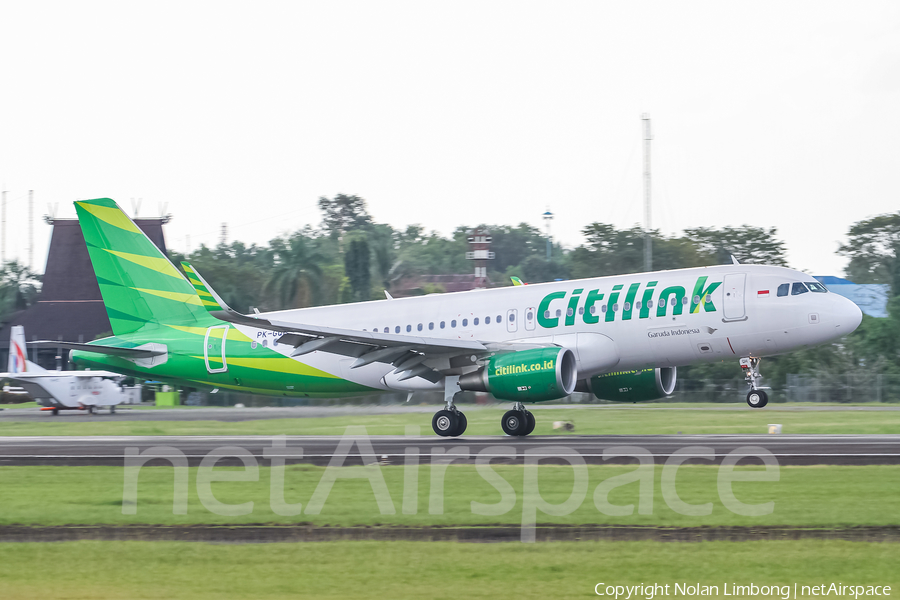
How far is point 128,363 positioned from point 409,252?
97448 mm

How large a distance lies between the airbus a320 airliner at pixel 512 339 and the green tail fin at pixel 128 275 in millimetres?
473

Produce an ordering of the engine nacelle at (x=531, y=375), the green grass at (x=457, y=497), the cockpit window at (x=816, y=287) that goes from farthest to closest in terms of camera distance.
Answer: the cockpit window at (x=816, y=287), the engine nacelle at (x=531, y=375), the green grass at (x=457, y=497)

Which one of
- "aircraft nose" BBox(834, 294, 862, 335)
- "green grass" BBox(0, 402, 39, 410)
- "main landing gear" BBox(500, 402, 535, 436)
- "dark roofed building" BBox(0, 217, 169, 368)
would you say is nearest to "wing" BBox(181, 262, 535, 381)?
"main landing gear" BBox(500, 402, 535, 436)

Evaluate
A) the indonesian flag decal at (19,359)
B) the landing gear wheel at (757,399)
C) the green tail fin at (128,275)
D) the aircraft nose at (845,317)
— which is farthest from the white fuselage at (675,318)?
the indonesian flag decal at (19,359)

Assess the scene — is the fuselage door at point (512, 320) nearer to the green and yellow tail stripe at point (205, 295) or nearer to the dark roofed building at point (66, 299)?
the green and yellow tail stripe at point (205, 295)

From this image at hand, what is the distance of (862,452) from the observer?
18.8 meters

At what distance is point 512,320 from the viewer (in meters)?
25.1

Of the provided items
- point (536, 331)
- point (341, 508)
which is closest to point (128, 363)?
point (536, 331)

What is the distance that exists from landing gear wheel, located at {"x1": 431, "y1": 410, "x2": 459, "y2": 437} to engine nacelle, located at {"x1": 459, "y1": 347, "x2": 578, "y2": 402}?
1.35 meters

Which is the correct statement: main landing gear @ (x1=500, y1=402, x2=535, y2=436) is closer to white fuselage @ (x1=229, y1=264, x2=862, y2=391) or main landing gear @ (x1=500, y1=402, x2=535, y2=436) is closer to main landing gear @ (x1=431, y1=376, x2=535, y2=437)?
main landing gear @ (x1=431, y1=376, x2=535, y2=437)

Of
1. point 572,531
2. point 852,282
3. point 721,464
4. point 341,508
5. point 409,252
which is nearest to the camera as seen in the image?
point 572,531

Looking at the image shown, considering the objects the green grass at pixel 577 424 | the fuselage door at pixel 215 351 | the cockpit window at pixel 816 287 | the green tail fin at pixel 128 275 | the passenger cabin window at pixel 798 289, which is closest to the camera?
the passenger cabin window at pixel 798 289

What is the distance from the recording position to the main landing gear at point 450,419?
24.4m

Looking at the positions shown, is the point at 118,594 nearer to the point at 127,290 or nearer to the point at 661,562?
the point at 661,562
